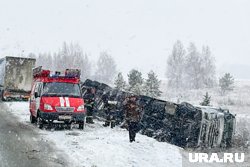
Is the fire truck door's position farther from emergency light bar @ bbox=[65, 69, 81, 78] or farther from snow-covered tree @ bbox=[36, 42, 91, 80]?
snow-covered tree @ bbox=[36, 42, 91, 80]

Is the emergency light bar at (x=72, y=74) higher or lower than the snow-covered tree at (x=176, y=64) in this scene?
lower

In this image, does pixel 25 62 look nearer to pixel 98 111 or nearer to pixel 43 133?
pixel 98 111

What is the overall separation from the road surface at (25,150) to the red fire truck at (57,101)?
0.91 meters

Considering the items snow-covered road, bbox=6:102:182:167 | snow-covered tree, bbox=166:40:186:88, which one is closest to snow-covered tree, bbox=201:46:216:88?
snow-covered tree, bbox=166:40:186:88

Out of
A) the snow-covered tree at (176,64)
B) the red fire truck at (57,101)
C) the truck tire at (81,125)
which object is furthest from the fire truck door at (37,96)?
the snow-covered tree at (176,64)

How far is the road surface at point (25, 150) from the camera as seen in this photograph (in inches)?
432

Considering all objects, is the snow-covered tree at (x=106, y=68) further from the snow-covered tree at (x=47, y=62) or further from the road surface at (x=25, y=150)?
the road surface at (x=25, y=150)

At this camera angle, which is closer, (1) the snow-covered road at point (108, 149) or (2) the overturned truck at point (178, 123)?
(1) the snow-covered road at point (108, 149)

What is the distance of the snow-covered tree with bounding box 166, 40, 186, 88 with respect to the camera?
122 m

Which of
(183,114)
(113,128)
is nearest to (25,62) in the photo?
(113,128)

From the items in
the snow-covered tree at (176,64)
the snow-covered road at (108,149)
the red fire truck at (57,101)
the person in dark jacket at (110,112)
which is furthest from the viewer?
the snow-covered tree at (176,64)

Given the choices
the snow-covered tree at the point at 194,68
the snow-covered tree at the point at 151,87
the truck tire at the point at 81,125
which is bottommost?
the truck tire at the point at 81,125

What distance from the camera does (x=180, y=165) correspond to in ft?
42.6

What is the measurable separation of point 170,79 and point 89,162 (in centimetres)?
11225
